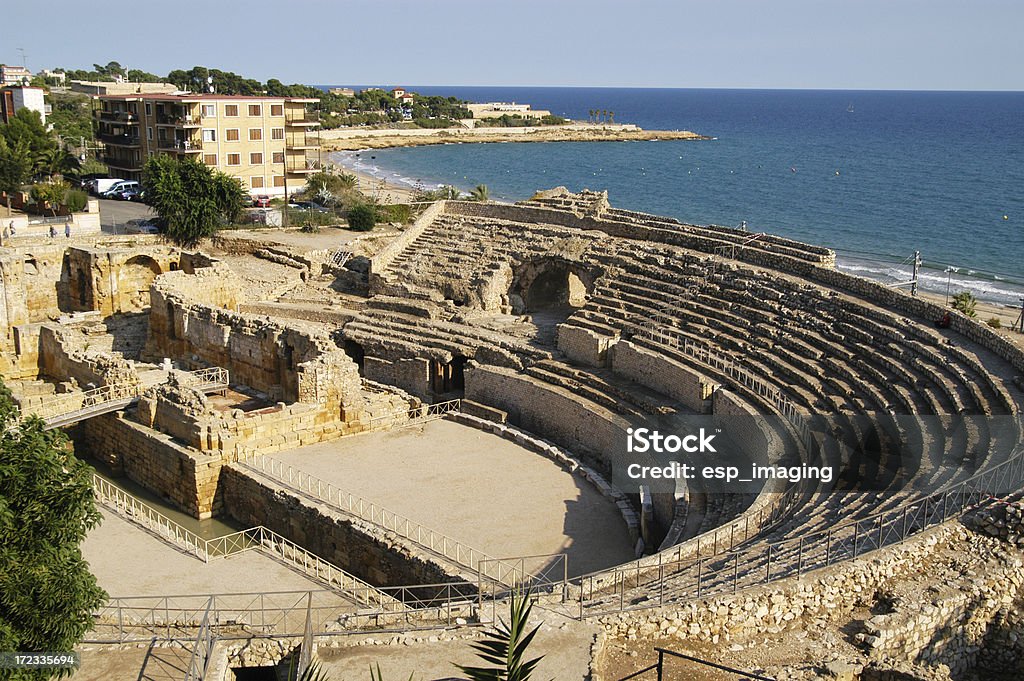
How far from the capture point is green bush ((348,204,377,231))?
44719 millimetres

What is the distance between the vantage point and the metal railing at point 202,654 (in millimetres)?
12337

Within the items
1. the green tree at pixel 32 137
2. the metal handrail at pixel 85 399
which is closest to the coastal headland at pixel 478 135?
the green tree at pixel 32 137

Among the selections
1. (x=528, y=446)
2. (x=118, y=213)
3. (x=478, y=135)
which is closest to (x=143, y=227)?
(x=118, y=213)

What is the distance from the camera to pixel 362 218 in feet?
147

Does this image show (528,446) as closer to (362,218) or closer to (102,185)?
(362,218)

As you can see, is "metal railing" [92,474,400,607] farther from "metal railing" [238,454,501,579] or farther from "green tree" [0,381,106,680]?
"green tree" [0,381,106,680]

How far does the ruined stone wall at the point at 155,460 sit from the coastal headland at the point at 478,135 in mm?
82877

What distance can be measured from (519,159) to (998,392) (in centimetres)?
9144

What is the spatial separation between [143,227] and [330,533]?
28044 mm

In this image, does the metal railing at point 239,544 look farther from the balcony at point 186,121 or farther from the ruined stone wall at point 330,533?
the balcony at point 186,121

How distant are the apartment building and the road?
338 cm

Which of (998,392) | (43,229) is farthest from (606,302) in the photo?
(43,229)

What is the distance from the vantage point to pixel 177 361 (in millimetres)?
30719

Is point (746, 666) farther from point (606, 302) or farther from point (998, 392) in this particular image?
point (606, 302)
